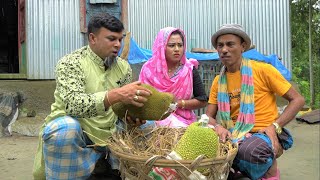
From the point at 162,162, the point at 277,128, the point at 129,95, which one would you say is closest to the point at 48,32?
the point at 129,95

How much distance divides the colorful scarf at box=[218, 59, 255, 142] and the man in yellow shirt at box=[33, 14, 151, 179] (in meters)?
0.72

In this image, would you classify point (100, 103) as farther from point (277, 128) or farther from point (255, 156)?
point (277, 128)

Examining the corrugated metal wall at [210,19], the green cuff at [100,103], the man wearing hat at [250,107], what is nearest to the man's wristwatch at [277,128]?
the man wearing hat at [250,107]

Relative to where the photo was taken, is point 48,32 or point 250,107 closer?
point 250,107

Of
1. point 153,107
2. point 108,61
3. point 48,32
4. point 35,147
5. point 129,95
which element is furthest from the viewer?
point 48,32

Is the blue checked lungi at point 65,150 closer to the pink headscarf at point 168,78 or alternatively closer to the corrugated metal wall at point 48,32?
the pink headscarf at point 168,78

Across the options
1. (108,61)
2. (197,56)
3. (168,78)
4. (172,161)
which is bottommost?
(172,161)

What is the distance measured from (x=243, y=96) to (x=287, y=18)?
541 cm

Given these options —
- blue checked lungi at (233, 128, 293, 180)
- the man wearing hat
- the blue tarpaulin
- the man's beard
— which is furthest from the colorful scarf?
the blue tarpaulin

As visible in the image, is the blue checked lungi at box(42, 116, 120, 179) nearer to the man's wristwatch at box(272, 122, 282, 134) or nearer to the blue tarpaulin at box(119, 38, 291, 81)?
the man's wristwatch at box(272, 122, 282, 134)

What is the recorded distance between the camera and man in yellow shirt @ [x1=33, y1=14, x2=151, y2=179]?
218cm

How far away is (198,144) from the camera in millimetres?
1865

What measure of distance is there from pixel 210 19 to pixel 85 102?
5.51 meters

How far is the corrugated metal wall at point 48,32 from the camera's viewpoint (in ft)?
22.5
